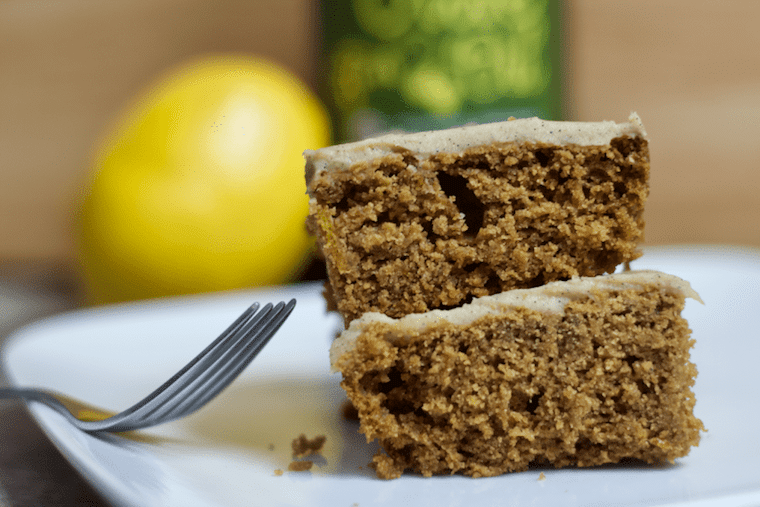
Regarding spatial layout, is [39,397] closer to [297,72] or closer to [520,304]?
[520,304]

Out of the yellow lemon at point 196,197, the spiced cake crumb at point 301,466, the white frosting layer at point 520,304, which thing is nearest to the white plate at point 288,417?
the spiced cake crumb at point 301,466

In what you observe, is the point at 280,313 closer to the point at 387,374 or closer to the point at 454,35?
the point at 387,374

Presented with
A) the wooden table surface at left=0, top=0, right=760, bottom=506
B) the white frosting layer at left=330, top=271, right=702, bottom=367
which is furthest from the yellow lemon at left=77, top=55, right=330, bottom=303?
the white frosting layer at left=330, top=271, right=702, bottom=367

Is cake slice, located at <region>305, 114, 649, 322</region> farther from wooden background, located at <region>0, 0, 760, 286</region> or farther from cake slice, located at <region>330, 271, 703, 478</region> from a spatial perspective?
wooden background, located at <region>0, 0, 760, 286</region>

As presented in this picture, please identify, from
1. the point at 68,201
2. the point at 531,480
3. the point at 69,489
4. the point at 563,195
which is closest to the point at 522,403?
the point at 531,480

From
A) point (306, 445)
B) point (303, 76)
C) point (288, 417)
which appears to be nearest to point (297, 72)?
point (303, 76)

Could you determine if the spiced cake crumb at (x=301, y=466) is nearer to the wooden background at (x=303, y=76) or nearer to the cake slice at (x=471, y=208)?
the cake slice at (x=471, y=208)
